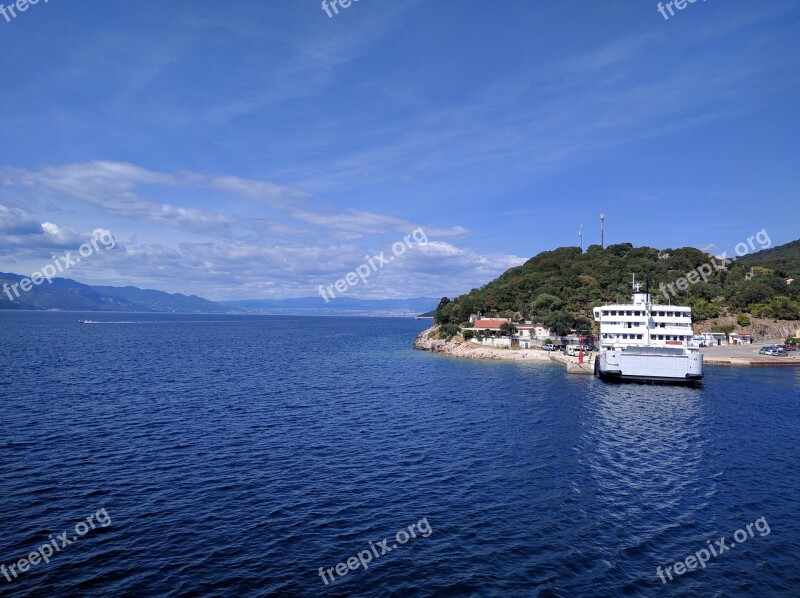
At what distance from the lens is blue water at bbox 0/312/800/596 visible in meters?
19.7

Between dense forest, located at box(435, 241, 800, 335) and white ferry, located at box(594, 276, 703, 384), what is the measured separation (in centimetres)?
2865

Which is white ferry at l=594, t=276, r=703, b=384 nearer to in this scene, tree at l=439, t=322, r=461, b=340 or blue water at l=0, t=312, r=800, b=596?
blue water at l=0, t=312, r=800, b=596

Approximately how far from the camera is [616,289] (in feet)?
470

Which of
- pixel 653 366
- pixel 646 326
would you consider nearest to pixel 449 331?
pixel 646 326

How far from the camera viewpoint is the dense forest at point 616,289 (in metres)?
131

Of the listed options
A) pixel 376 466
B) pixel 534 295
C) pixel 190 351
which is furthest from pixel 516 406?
pixel 534 295

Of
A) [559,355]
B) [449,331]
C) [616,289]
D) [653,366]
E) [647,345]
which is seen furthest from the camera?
[616,289]

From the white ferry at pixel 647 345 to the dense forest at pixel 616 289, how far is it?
94.0 feet

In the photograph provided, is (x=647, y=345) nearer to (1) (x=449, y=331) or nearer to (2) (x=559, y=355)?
(2) (x=559, y=355)

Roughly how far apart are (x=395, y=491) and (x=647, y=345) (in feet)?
211

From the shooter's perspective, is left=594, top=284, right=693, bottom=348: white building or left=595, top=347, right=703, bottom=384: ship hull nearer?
left=595, top=347, right=703, bottom=384: ship hull

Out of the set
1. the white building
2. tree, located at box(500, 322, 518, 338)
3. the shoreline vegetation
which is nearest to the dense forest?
tree, located at box(500, 322, 518, 338)

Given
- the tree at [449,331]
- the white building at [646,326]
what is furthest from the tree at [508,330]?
the white building at [646,326]

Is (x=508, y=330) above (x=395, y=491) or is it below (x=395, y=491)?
above
